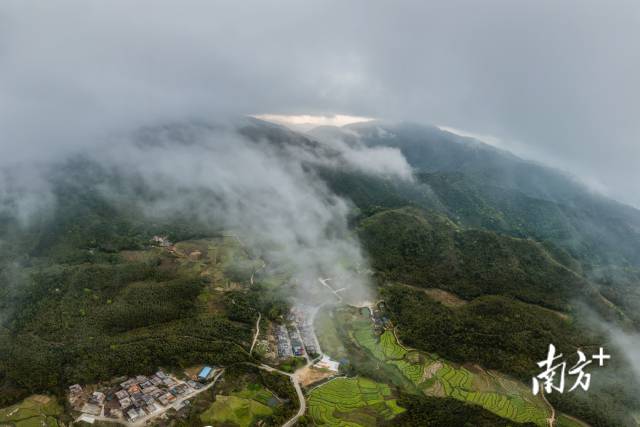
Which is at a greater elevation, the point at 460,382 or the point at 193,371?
the point at 460,382

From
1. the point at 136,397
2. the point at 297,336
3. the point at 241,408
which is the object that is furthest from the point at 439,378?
the point at 136,397

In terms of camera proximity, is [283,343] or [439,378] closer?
[439,378]

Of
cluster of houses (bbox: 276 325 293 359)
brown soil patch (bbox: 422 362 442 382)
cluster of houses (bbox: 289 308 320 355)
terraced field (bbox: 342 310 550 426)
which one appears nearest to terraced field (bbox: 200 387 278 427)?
cluster of houses (bbox: 276 325 293 359)

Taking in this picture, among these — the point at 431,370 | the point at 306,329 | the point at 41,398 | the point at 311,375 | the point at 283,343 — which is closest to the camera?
the point at 41,398

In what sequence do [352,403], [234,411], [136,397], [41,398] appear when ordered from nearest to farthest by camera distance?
[234,411] → [41,398] → [136,397] → [352,403]

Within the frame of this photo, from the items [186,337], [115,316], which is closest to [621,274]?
[186,337]

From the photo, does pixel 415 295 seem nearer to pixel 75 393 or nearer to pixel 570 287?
pixel 570 287

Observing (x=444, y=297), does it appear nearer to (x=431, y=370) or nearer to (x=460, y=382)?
(x=431, y=370)
